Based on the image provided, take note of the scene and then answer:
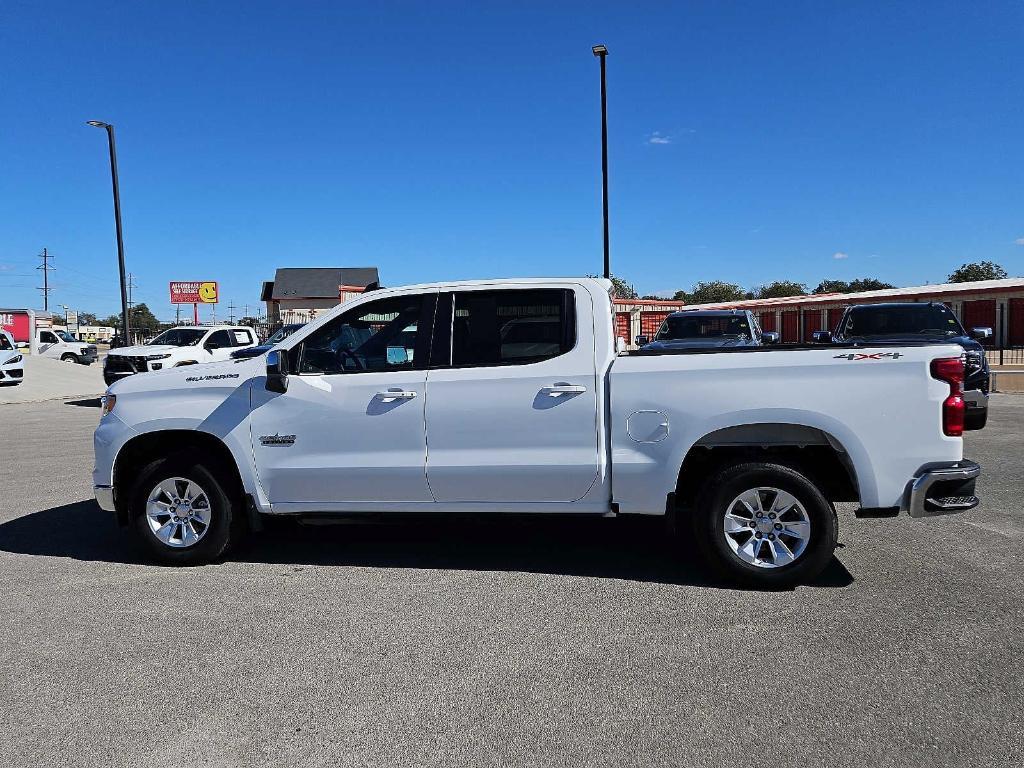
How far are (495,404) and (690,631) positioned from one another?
5.82 ft

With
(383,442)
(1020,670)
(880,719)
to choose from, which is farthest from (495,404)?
(1020,670)

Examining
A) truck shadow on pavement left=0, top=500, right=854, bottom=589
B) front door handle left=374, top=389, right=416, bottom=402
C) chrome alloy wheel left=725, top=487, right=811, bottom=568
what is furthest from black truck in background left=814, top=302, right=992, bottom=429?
front door handle left=374, top=389, right=416, bottom=402

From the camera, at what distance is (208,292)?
7825 cm

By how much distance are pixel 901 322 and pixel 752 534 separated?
982 cm

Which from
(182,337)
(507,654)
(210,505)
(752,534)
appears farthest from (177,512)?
(182,337)

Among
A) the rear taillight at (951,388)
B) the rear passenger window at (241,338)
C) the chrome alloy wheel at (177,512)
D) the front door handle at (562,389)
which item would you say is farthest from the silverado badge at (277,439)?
the rear passenger window at (241,338)

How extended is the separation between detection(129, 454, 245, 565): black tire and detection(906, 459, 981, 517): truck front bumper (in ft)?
14.1

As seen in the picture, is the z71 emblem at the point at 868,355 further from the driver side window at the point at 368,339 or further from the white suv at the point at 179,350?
the white suv at the point at 179,350

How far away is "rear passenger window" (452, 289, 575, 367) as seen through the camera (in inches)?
205

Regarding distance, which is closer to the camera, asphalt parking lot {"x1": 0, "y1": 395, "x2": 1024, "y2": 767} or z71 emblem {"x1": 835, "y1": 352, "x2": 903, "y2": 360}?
asphalt parking lot {"x1": 0, "y1": 395, "x2": 1024, "y2": 767}

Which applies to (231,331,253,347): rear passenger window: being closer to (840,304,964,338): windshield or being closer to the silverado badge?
(840,304,964,338): windshield

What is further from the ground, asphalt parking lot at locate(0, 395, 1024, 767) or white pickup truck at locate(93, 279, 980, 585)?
white pickup truck at locate(93, 279, 980, 585)

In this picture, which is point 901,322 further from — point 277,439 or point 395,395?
point 277,439

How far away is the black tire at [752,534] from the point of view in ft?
15.7
